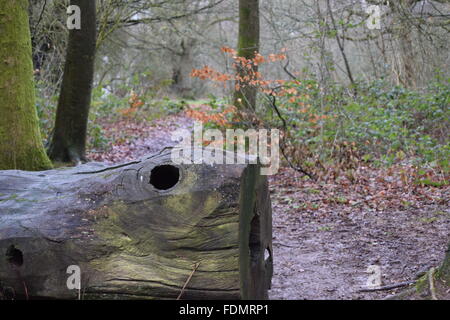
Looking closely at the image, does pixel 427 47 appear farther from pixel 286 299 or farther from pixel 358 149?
pixel 286 299

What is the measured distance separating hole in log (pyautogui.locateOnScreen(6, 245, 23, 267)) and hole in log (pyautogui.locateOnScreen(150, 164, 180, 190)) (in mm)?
1069

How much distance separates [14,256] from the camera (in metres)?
3.49

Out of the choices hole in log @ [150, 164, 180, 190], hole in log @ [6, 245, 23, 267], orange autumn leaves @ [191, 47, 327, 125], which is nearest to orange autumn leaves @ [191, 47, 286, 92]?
orange autumn leaves @ [191, 47, 327, 125]

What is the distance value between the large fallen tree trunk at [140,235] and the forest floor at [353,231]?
4.21 ft

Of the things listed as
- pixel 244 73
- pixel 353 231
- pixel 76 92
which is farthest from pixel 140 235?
pixel 244 73

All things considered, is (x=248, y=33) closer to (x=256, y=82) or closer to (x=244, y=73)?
(x=244, y=73)

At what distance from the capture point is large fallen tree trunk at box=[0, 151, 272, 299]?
3.19 meters

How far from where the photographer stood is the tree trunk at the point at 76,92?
8289mm

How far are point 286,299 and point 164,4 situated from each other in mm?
12643

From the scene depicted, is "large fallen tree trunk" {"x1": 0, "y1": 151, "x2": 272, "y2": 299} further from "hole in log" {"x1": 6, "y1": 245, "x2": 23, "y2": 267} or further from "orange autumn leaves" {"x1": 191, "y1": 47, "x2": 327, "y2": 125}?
"orange autumn leaves" {"x1": 191, "y1": 47, "x2": 327, "y2": 125}

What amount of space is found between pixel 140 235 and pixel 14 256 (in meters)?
0.97

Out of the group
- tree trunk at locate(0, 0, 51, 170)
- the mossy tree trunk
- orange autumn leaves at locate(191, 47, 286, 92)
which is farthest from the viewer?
the mossy tree trunk
